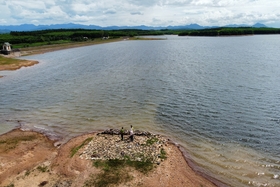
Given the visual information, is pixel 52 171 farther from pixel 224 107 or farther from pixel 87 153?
pixel 224 107

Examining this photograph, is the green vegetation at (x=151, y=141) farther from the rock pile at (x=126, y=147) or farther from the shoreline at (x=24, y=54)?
the shoreline at (x=24, y=54)

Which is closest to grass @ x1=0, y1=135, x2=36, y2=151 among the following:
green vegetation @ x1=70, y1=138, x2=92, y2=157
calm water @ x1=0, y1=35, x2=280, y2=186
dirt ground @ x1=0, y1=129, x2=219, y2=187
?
dirt ground @ x1=0, y1=129, x2=219, y2=187

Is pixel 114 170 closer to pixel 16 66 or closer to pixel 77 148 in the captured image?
pixel 77 148

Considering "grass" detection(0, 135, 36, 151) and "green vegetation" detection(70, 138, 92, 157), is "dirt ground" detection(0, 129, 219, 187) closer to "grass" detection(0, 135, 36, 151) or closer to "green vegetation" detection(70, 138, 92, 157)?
"grass" detection(0, 135, 36, 151)

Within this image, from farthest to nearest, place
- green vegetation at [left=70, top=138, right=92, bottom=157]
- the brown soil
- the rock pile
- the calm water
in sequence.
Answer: the brown soil, green vegetation at [left=70, top=138, right=92, bottom=157], the calm water, the rock pile

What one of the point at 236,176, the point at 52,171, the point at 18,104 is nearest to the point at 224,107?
the point at 236,176

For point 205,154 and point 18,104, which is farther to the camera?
point 18,104

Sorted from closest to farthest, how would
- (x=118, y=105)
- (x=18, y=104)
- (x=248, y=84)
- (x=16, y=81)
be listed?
(x=118, y=105) < (x=18, y=104) < (x=248, y=84) < (x=16, y=81)
